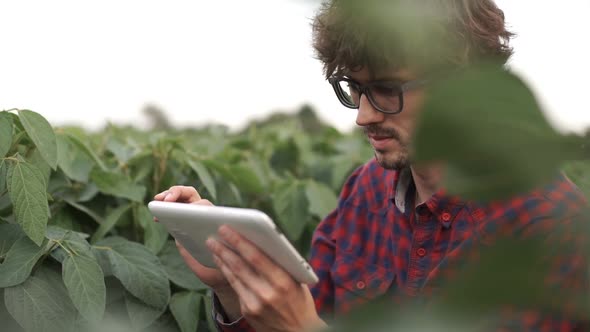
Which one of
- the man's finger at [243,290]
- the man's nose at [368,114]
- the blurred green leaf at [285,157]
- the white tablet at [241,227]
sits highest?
the man's nose at [368,114]

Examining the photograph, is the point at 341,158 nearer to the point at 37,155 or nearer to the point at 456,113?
the point at 37,155

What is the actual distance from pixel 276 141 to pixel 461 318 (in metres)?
3.39

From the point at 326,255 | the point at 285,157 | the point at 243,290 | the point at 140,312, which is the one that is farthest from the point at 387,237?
the point at 285,157

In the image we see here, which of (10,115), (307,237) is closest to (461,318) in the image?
(10,115)

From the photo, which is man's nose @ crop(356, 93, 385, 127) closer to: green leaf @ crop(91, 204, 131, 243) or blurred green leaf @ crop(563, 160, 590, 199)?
blurred green leaf @ crop(563, 160, 590, 199)

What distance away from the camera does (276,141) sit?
12.0 ft

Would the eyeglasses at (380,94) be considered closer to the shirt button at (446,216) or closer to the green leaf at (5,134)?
the shirt button at (446,216)

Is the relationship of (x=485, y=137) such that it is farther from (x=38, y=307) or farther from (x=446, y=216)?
(x=446, y=216)

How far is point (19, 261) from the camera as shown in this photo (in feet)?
4.76

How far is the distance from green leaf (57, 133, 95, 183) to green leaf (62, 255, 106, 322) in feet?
1.19

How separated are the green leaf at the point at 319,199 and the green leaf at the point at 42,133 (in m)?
1.11

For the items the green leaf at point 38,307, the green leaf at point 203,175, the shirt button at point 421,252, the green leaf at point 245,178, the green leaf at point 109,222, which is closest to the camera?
the green leaf at point 38,307

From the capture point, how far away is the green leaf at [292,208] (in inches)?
100.0

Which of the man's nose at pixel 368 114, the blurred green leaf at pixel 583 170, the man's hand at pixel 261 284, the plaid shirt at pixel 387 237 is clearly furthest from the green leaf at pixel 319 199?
the blurred green leaf at pixel 583 170
